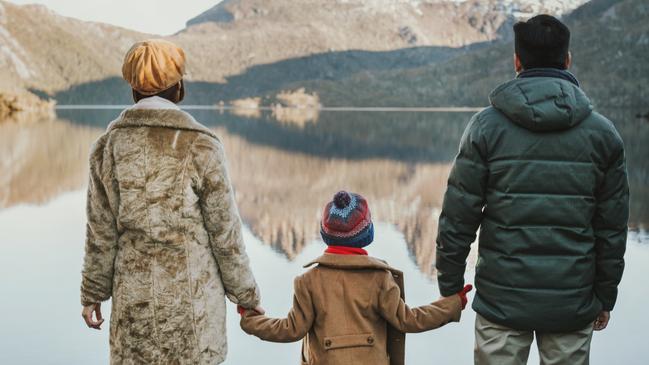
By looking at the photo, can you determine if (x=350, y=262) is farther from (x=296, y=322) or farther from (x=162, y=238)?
(x=162, y=238)

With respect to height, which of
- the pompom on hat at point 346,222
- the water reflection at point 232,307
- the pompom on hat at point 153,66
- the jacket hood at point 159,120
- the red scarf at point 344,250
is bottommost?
the water reflection at point 232,307

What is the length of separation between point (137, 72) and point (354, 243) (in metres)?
1.05

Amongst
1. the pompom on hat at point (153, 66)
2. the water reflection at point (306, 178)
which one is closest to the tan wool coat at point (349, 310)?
the pompom on hat at point (153, 66)

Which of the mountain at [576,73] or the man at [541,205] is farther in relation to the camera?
the mountain at [576,73]

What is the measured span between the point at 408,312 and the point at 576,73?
142 m

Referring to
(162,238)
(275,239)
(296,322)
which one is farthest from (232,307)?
(162,238)

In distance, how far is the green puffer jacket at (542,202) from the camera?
2.80 metres

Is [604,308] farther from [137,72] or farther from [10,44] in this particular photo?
[10,44]

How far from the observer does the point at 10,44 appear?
19025 centimetres

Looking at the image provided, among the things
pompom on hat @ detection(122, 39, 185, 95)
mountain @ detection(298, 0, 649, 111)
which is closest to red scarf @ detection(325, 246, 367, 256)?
pompom on hat @ detection(122, 39, 185, 95)

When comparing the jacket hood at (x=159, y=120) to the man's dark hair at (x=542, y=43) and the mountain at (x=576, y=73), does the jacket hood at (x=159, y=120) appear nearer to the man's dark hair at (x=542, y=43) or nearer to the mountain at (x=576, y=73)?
the man's dark hair at (x=542, y=43)

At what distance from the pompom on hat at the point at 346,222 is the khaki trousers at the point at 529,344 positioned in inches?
24.0

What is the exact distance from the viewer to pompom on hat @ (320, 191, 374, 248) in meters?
2.96

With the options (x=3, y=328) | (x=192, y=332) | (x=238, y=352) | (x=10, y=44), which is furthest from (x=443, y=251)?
(x=10, y=44)
